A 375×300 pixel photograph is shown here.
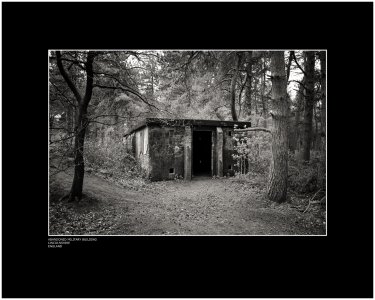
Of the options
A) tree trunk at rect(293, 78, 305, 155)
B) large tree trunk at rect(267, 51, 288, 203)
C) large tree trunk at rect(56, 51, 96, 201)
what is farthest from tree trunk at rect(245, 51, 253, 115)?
large tree trunk at rect(56, 51, 96, 201)

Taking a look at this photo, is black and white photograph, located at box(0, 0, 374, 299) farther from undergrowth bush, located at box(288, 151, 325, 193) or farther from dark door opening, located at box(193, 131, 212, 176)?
dark door opening, located at box(193, 131, 212, 176)

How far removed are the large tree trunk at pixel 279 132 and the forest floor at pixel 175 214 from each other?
0.46m

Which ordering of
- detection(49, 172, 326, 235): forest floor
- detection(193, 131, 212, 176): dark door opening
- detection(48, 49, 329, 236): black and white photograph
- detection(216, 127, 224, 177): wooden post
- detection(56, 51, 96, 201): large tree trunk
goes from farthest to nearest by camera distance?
→ detection(193, 131, 212, 176): dark door opening < detection(216, 127, 224, 177): wooden post < detection(56, 51, 96, 201): large tree trunk < detection(48, 49, 329, 236): black and white photograph < detection(49, 172, 326, 235): forest floor

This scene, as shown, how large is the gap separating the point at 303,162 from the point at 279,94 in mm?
4361

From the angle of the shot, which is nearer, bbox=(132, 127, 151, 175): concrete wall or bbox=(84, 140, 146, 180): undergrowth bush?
bbox=(84, 140, 146, 180): undergrowth bush

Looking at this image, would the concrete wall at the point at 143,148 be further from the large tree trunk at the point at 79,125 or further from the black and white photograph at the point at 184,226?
the black and white photograph at the point at 184,226

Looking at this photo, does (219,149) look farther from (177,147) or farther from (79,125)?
(79,125)

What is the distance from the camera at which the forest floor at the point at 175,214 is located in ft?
12.4

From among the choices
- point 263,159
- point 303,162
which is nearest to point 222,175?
point 263,159

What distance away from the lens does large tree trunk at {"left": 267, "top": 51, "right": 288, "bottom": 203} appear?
5.40m

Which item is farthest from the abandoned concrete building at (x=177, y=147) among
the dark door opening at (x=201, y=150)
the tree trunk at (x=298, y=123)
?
the dark door opening at (x=201, y=150)

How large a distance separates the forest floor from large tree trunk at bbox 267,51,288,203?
0.46 meters
